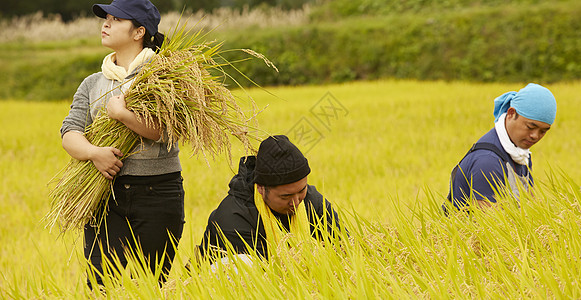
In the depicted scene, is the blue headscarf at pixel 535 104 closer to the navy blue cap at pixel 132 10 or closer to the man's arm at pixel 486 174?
the man's arm at pixel 486 174

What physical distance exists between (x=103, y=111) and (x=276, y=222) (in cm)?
82

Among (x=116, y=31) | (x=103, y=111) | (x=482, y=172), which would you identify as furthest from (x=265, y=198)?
(x=482, y=172)

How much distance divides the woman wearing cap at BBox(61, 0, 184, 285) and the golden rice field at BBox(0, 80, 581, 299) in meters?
0.17

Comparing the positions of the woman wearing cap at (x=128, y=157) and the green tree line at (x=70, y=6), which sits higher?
the woman wearing cap at (x=128, y=157)

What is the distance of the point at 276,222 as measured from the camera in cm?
244

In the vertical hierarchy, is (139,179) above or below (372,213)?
above

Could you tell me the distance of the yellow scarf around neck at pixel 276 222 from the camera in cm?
241

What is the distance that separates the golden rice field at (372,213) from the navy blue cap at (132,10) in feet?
2.16

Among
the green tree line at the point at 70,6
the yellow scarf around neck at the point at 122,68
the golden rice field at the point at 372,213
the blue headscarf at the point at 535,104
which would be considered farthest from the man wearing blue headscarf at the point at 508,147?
the green tree line at the point at 70,6

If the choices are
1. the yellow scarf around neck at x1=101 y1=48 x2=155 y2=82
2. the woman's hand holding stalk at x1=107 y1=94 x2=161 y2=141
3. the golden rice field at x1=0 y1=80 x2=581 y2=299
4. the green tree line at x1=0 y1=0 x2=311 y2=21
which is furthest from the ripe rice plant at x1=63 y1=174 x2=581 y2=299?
the green tree line at x1=0 y1=0 x2=311 y2=21

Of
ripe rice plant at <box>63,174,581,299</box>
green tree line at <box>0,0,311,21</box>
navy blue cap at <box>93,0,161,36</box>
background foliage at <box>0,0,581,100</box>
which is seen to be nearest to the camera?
ripe rice plant at <box>63,174,581,299</box>

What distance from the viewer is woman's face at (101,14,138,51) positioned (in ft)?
8.06

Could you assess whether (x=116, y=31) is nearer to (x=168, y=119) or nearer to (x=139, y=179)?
(x=168, y=119)

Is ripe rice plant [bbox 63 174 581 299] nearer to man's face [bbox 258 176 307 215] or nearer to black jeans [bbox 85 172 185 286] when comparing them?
man's face [bbox 258 176 307 215]
